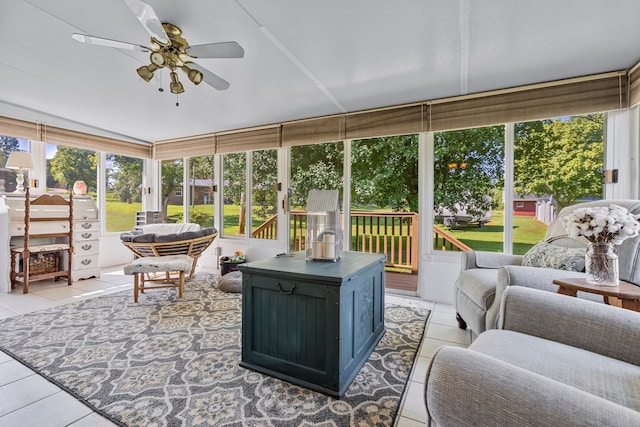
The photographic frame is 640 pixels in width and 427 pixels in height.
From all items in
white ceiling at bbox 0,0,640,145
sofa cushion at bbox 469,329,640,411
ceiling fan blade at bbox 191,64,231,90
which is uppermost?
white ceiling at bbox 0,0,640,145

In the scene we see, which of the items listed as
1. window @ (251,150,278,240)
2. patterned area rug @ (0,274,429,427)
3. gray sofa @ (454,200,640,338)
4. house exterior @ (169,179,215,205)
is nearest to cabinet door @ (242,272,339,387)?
patterned area rug @ (0,274,429,427)

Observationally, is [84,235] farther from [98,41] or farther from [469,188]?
[469,188]

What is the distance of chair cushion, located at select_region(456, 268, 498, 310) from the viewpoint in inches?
73.7

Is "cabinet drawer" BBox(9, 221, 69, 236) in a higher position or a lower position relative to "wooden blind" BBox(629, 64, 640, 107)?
lower

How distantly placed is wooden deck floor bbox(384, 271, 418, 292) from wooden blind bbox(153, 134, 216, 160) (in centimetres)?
351

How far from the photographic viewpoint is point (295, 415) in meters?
1.45

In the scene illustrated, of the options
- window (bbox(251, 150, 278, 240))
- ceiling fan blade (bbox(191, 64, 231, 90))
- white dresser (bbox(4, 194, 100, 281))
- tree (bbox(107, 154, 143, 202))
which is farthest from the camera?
tree (bbox(107, 154, 143, 202))

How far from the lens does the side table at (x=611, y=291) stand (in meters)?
1.42

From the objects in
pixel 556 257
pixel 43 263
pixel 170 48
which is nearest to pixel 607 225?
pixel 556 257

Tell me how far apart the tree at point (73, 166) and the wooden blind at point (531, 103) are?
5218 mm

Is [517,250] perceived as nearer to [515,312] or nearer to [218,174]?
[515,312]

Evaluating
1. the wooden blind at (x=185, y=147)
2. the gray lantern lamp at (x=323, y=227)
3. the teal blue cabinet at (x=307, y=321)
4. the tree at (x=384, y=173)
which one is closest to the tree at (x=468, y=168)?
the tree at (x=384, y=173)

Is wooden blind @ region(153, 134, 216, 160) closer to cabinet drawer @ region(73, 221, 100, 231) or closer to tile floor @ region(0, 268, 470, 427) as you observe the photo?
cabinet drawer @ region(73, 221, 100, 231)

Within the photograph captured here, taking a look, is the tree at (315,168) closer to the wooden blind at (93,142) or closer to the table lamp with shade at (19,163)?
the wooden blind at (93,142)
